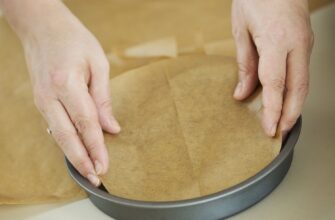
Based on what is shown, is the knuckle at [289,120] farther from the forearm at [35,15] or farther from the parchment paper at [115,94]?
the forearm at [35,15]

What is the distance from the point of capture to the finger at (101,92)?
29.3 inches

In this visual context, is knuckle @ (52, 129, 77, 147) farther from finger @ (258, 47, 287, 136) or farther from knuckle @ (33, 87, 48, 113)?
finger @ (258, 47, 287, 136)

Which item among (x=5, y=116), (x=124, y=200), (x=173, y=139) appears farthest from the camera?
(x=5, y=116)

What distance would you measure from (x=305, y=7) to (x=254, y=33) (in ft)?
0.28

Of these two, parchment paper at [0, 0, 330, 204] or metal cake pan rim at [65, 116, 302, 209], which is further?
parchment paper at [0, 0, 330, 204]

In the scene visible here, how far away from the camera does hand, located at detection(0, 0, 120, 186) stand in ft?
2.29

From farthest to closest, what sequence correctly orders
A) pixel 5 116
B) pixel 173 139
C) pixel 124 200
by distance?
pixel 5 116, pixel 173 139, pixel 124 200

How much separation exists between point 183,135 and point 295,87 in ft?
0.54

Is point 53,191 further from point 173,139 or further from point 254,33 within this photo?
point 254,33

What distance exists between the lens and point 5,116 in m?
0.91

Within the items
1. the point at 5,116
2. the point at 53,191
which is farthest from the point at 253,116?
the point at 5,116

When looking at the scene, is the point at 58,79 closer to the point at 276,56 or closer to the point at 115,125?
the point at 115,125

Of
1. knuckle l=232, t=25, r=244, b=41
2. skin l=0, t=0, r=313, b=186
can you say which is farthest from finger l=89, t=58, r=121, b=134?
knuckle l=232, t=25, r=244, b=41

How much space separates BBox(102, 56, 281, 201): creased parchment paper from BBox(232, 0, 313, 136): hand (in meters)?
0.03
